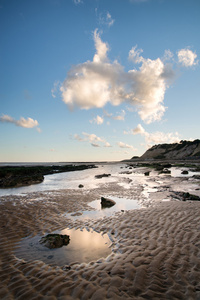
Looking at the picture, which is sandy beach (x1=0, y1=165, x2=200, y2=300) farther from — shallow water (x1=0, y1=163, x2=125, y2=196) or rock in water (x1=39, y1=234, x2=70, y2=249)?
shallow water (x1=0, y1=163, x2=125, y2=196)

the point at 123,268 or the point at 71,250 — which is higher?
the point at 123,268

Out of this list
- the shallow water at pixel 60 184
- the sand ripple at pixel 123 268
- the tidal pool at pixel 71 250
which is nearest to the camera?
the sand ripple at pixel 123 268

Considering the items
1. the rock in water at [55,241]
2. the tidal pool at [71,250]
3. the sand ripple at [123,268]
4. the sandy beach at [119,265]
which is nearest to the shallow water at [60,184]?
the sandy beach at [119,265]

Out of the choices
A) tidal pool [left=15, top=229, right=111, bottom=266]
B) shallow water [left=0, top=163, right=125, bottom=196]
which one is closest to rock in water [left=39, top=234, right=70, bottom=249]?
tidal pool [left=15, top=229, right=111, bottom=266]

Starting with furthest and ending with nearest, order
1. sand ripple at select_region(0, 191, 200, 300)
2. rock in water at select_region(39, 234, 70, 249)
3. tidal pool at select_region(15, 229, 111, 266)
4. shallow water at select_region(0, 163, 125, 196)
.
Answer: shallow water at select_region(0, 163, 125, 196), rock in water at select_region(39, 234, 70, 249), tidal pool at select_region(15, 229, 111, 266), sand ripple at select_region(0, 191, 200, 300)

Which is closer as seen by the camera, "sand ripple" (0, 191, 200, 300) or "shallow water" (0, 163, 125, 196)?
"sand ripple" (0, 191, 200, 300)

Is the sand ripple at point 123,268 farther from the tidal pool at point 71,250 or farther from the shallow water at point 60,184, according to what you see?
the shallow water at point 60,184

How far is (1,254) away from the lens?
5.26 meters

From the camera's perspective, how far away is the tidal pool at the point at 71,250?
5012 millimetres

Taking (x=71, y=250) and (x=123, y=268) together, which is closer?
(x=123, y=268)

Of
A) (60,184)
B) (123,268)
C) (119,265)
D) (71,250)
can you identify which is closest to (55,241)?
(71,250)

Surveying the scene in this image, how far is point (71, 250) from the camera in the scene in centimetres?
559

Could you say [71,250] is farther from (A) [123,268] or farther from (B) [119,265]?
(A) [123,268]

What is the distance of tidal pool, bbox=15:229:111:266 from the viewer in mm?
5012
